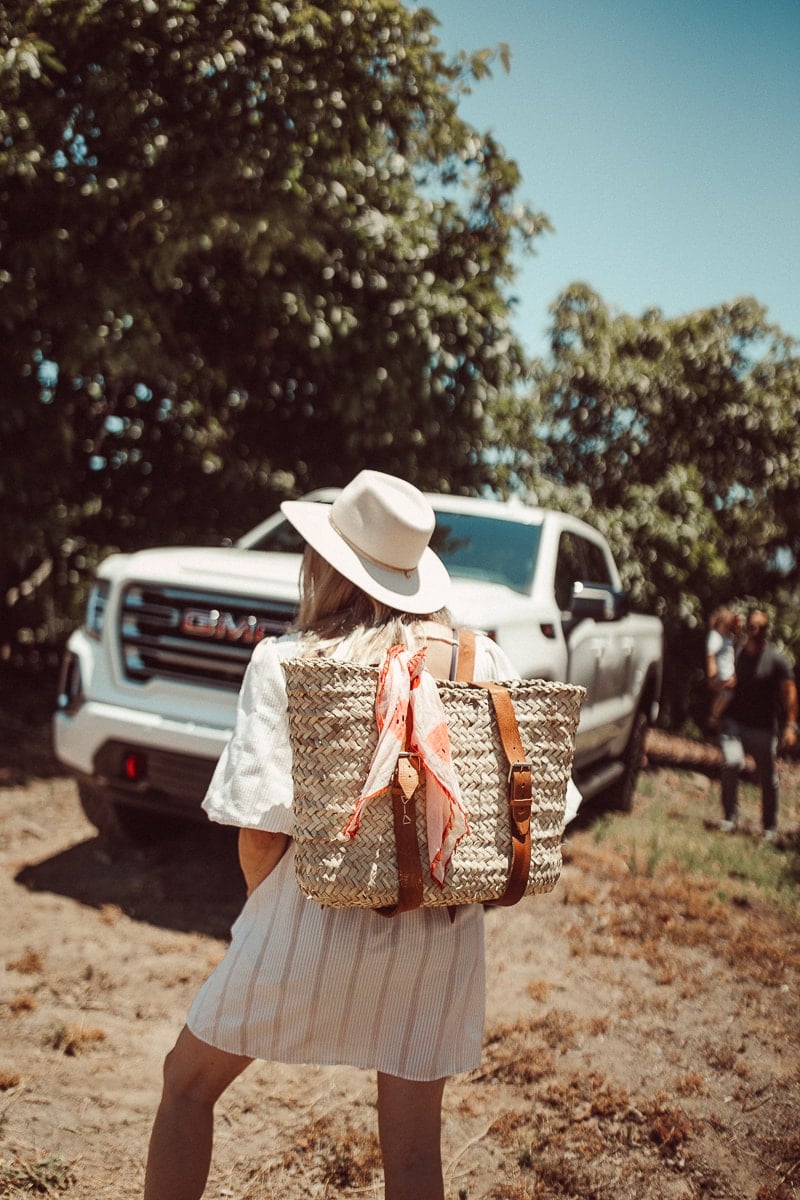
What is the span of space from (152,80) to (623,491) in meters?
6.95

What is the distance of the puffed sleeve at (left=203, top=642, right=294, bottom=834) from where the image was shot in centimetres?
181

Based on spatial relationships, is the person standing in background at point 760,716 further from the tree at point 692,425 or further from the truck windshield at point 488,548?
the tree at point 692,425

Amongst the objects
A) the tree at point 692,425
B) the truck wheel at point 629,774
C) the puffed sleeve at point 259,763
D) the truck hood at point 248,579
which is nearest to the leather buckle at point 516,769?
the puffed sleeve at point 259,763

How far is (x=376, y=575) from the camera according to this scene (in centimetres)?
193

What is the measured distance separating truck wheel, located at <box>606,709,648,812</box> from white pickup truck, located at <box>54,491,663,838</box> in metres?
1.64

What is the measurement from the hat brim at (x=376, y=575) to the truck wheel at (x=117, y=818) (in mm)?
3243

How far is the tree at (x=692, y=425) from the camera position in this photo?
11555mm

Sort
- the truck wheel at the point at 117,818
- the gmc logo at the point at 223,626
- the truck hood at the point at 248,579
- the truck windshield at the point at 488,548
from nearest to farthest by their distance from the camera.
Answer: the truck hood at the point at 248,579 < the gmc logo at the point at 223,626 < the truck wheel at the point at 117,818 < the truck windshield at the point at 488,548

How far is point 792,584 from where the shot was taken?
1202 centimetres

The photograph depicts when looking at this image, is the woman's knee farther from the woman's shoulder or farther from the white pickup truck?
the white pickup truck

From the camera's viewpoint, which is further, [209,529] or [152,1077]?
[209,529]

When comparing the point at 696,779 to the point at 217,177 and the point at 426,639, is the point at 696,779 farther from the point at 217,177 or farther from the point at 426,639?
the point at 426,639

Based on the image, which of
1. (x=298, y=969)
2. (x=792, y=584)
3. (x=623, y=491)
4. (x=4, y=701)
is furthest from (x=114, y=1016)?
(x=792, y=584)

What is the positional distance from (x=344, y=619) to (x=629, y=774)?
5443 millimetres
